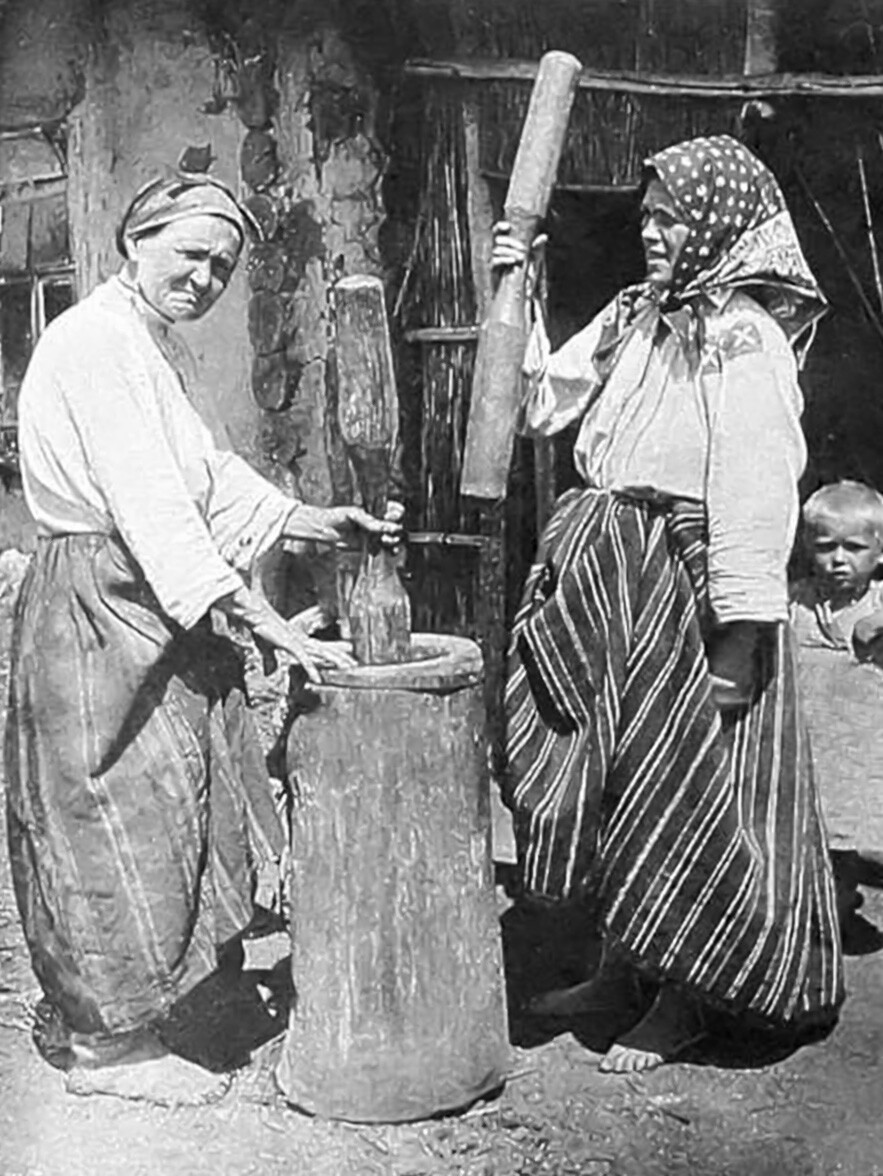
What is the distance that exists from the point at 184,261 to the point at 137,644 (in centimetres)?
51

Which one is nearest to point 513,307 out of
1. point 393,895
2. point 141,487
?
point 141,487

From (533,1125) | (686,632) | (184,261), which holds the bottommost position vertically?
(533,1125)

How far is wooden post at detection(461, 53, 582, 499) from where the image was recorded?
2350 millimetres

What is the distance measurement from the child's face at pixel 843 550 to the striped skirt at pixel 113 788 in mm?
893

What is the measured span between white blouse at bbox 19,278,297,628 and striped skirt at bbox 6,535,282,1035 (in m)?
0.05

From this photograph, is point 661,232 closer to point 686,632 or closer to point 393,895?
point 686,632

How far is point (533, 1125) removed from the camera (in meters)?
2.41

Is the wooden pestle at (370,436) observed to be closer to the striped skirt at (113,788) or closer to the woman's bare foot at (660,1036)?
the striped skirt at (113,788)

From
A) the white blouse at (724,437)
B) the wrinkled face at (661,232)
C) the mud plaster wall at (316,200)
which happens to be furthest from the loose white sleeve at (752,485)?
the mud plaster wall at (316,200)

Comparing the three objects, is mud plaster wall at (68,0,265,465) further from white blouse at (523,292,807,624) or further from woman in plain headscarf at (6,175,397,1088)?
white blouse at (523,292,807,624)

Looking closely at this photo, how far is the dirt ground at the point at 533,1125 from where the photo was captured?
234 cm

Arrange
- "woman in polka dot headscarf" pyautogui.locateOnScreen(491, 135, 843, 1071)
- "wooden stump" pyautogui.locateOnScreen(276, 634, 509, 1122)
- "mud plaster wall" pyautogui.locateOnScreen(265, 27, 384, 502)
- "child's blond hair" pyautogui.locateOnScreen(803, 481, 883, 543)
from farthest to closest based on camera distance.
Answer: "child's blond hair" pyautogui.locateOnScreen(803, 481, 883, 543), "mud plaster wall" pyautogui.locateOnScreen(265, 27, 384, 502), "woman in polka dot headscarf" pyautogui.locateOnScreen(491, 135, 843, 1071), "wooden stump" pyautogui.locateOnScreen(276, 634, 509, 1122)

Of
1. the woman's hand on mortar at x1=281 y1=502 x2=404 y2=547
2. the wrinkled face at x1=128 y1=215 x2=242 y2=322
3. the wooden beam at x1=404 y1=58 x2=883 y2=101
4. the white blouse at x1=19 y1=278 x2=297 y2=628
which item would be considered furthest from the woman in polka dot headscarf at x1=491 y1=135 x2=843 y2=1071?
the white blouse at x1=19 y1=278 x2=297 y2=628

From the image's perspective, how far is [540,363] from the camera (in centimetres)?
254
